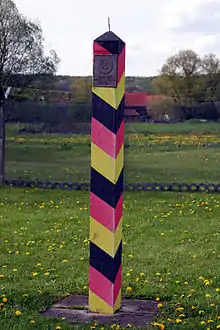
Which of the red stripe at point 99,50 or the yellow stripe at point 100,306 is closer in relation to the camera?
the red stripe at point 99,50

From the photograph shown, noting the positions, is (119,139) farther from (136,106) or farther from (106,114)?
(136,106)

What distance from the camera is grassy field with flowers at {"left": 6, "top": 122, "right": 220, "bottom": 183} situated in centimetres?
1374

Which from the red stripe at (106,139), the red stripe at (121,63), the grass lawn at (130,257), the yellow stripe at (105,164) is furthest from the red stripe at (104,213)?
the red stripe at (121,63)

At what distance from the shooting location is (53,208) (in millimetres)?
11070

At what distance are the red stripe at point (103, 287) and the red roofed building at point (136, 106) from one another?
865 centimetres

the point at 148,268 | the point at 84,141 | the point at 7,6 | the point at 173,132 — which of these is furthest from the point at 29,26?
the point at 148,268

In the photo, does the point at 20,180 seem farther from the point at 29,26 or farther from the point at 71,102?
the point at 29,26

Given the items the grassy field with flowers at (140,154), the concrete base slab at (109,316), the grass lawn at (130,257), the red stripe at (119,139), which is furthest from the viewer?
the grassy field with flowers at (140,154)

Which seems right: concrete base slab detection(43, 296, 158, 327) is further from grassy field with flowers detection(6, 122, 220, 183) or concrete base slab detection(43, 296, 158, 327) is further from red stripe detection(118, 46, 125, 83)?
grassy field with flowers detection(6, 122, 220, 183)

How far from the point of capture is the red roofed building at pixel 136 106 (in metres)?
13.5

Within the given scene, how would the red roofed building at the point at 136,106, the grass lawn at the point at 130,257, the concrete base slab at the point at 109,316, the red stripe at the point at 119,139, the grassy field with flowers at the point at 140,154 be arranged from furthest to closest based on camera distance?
the grassy field with flowers at the point at 140,154 → the red roofed building at the point at 136,106 → the grass lawn at the point at 130,257 → the red stripe at the point at 119,139 → the concrete base slab at the point at 109,316

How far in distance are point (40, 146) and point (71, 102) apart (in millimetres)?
1187

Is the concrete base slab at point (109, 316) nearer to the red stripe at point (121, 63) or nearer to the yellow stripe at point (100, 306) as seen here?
the yellow stripe at point (100, 306)

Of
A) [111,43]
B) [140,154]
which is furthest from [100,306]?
[140,154]
